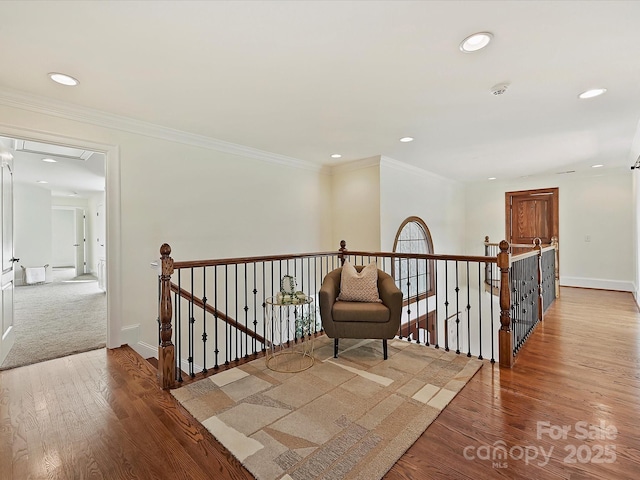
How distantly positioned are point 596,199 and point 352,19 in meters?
7.00

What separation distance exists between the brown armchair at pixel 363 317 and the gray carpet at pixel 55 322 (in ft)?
8.26

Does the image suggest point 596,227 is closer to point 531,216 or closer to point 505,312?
point 531,216

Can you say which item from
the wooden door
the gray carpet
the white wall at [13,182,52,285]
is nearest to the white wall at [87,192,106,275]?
the white wall at [13,182,52,285]

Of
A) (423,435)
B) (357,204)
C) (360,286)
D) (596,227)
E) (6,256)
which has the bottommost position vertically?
(423,435)

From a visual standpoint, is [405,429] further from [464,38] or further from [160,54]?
[160,54]

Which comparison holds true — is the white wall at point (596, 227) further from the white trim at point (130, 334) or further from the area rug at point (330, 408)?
the white trim at point (130, 334)

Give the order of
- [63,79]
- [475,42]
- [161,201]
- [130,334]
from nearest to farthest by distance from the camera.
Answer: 1. [475,42]
2. [63,79]
3. [130,334]
4. [161,201]

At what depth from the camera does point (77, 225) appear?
31.4 ft

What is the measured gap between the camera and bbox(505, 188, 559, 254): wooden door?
6648 mm

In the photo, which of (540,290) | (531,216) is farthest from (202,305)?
(531,216)

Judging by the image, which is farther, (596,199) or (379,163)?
(596,199)

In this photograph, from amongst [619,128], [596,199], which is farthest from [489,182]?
[619,128]

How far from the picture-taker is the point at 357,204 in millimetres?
5273

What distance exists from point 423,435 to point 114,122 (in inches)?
153
